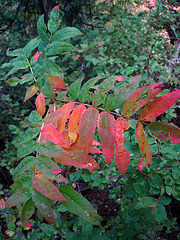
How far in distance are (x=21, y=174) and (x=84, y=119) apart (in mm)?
339

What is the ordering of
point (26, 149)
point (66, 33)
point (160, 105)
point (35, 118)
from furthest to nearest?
1. point (66, 33)
2. point (35, 118)
3. point (26, 149)
4. point (160, 105)

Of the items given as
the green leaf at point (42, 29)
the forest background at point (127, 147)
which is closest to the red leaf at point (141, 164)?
the forest background at point (127, 147)

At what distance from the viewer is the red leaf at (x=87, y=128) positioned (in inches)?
26.2

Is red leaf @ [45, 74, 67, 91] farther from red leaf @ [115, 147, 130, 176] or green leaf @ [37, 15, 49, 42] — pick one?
red leaf @ [115, 147, 130, 176]

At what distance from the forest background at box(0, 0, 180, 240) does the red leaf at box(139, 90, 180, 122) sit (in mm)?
413

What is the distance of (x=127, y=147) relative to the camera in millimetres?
1021

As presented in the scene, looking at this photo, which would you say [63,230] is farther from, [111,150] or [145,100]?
[145,100]

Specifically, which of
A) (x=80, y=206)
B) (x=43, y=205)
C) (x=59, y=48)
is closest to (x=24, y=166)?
(x=43, y=205)

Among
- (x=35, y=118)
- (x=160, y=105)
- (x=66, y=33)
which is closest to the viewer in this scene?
(x=160, y=105)

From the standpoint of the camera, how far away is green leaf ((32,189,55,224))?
0.61 metres

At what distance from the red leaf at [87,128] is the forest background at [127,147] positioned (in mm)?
386

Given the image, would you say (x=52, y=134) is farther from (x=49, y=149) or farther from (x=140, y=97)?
(x=140, y=97)

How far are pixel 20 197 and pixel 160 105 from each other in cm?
63

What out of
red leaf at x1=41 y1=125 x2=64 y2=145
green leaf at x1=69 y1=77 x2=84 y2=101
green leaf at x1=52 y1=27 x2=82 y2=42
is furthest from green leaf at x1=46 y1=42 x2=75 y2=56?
red leaf at x1=41 y1=125 x2=64 y2=145
